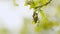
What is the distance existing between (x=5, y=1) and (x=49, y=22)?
42 cm

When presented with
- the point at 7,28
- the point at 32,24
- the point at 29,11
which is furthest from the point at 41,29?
the point at 7,28

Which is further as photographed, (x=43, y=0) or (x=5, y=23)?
(x=5, y=23)

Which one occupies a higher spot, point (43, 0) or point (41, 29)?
point (43, 0)

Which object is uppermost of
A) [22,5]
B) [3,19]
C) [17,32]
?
[22,5]

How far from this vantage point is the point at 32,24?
1.10 m

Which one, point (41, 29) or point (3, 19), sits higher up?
point (3, 19)

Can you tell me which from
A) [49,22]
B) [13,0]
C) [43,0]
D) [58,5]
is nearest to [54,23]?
[49,22]

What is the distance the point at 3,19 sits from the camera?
108 cm

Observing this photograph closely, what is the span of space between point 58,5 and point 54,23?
0.16 metres

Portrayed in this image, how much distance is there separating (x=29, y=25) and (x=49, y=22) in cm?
18

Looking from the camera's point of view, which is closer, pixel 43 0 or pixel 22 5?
pixel 43 0

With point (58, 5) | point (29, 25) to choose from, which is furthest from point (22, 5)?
point (58, 5)

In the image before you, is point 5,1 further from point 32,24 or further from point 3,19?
point 32,24

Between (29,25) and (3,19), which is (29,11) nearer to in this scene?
(29,25)
